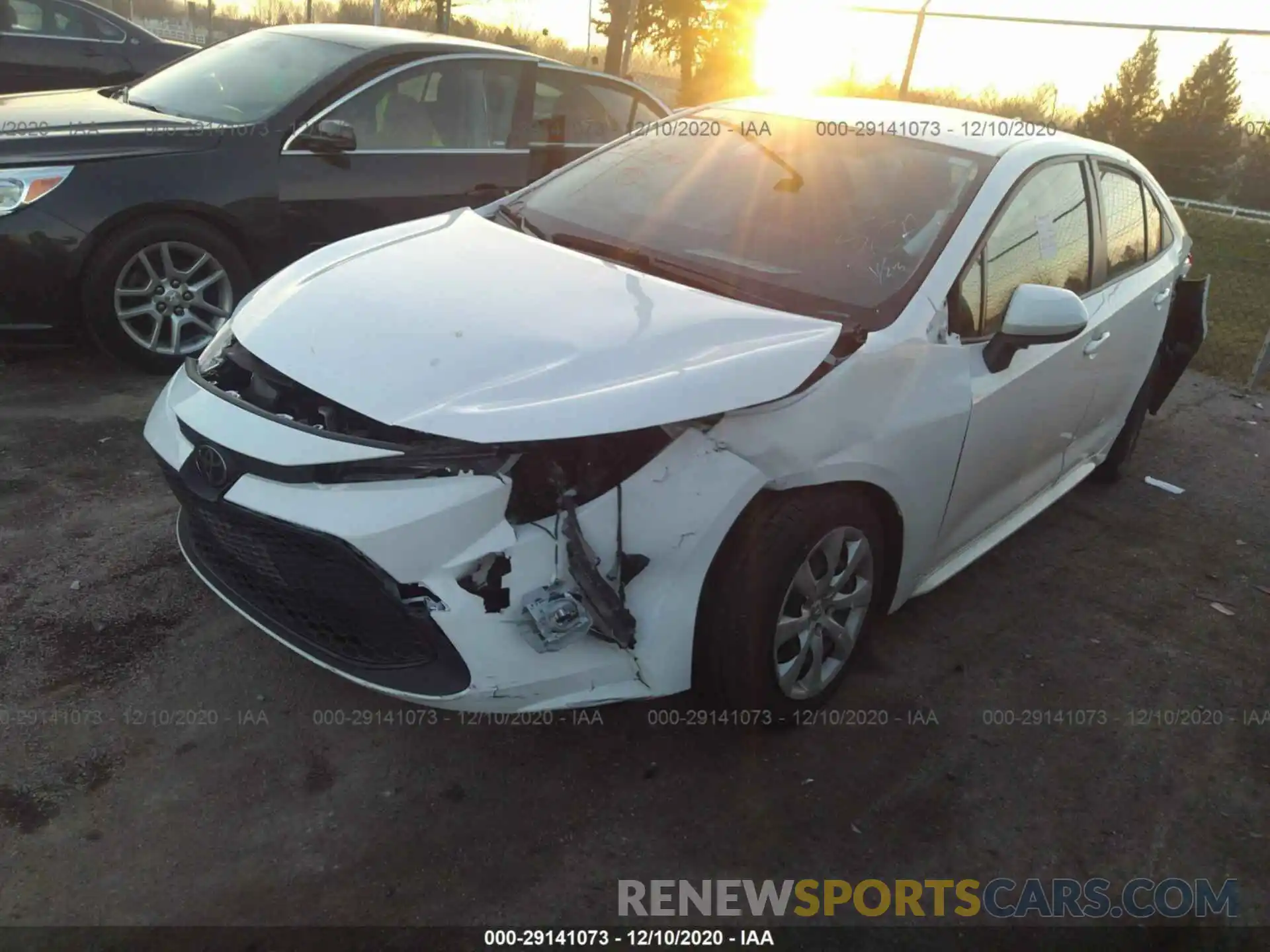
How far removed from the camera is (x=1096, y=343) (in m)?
3.61

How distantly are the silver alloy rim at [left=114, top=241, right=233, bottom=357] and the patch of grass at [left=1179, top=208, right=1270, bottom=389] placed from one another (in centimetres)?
567

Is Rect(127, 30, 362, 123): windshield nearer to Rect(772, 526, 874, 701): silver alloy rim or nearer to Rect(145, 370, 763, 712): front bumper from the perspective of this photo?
Rect(145, 370, 763, 712): front bumper

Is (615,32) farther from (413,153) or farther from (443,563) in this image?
(443,563)

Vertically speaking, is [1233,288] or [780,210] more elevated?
[780,210]

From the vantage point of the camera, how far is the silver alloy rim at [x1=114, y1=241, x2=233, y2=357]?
180 inches

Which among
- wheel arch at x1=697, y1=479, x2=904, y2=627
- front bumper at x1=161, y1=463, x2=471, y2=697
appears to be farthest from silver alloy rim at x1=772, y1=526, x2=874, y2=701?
front bumper at x1=161, y1=463, x2=471, y2=697

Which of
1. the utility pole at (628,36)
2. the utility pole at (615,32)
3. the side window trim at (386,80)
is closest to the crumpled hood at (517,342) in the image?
the side window trim at (386,80)

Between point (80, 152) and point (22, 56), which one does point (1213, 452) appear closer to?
point (80, 152)

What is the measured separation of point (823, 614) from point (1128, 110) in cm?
1323

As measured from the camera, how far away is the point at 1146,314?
13.4 ft

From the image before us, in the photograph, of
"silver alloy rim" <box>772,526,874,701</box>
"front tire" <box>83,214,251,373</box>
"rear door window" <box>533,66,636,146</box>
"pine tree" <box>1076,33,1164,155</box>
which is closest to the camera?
"silver alloy rim" <box>772,526,874,701</box>

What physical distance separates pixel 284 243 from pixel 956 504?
11.9 feet

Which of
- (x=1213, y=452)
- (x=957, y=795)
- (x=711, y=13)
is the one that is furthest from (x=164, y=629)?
(x=711, y=13)

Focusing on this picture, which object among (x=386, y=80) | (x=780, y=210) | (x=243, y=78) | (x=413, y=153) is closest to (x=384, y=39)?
(x=386, y=80)
